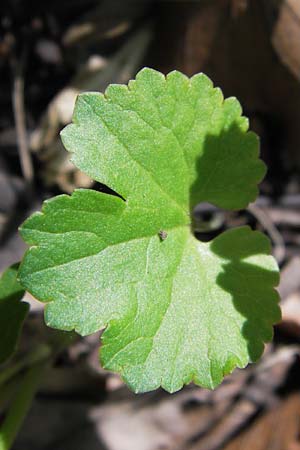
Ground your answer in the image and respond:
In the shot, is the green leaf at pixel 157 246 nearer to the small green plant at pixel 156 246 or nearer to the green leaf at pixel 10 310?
the small green plant at pixel 156 246

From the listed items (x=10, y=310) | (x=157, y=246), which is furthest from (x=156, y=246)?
(x=10, y=310)

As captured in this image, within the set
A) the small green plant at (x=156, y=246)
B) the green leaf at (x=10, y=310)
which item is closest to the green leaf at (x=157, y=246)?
the small green plant at (x=156, y=246)

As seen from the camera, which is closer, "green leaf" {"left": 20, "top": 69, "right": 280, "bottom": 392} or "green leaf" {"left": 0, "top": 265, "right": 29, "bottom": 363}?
"green leaf" {"left": 20, "top": 69, "right": 280, "bottom": 392}

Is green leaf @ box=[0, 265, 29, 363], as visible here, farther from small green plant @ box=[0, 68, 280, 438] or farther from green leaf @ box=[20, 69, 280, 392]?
green leaf @ box=[20, 69, 280, 392]

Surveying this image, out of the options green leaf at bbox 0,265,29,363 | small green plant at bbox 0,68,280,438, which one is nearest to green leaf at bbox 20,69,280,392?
small green plant at bbox 0,68,280,438

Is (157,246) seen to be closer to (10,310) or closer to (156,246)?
(156,246)

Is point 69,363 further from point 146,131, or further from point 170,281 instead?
point 146,131

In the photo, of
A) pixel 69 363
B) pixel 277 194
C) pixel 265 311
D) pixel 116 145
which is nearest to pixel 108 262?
pixel 116 145
